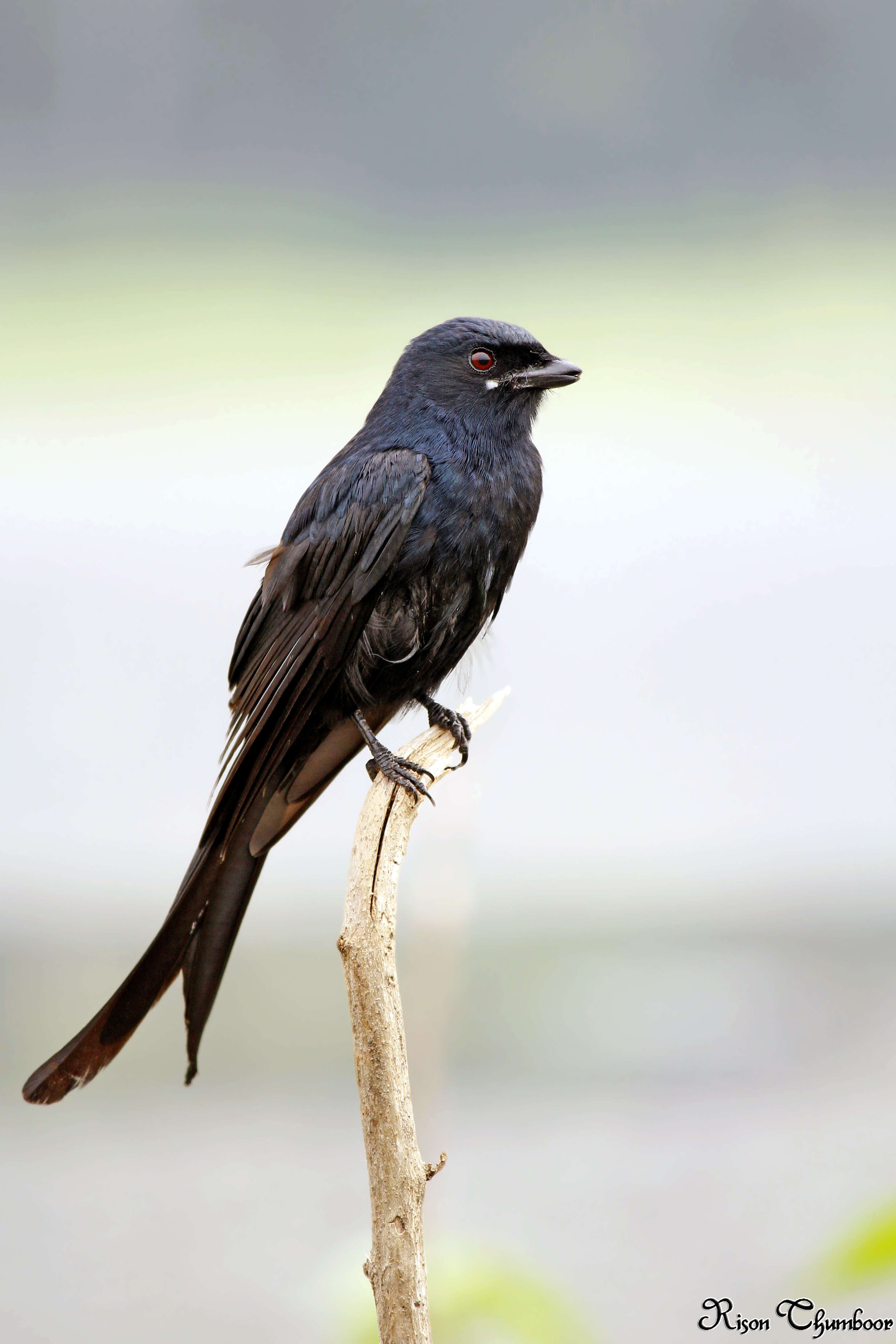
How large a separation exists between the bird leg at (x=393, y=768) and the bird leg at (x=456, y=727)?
0.18m

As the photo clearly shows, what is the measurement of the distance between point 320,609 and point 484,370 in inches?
23.0

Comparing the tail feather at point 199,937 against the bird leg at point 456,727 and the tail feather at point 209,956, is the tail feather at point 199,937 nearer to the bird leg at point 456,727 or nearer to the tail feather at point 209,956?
the tail feather at point 209,956

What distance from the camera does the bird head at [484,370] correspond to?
2.07 m

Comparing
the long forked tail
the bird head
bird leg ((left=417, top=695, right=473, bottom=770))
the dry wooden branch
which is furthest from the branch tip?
the bird head

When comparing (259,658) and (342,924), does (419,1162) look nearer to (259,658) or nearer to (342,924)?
(342,924)

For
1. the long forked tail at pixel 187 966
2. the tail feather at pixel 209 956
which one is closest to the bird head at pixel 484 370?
the long forked tail at pixel 187 966

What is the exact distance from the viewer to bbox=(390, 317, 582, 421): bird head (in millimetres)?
2070

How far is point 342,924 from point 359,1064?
19 centimetres

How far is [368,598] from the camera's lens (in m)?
1.90

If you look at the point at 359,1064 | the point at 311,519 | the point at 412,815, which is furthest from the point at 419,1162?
the point at 311,519

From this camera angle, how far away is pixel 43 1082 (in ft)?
5.26

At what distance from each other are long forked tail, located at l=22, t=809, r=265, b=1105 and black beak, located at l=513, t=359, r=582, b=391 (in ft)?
3.16

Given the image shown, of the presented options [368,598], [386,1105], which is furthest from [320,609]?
[386,1105]

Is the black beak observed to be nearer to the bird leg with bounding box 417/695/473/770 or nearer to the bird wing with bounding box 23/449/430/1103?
the bird wing with bounding box 23/449/430/1103
